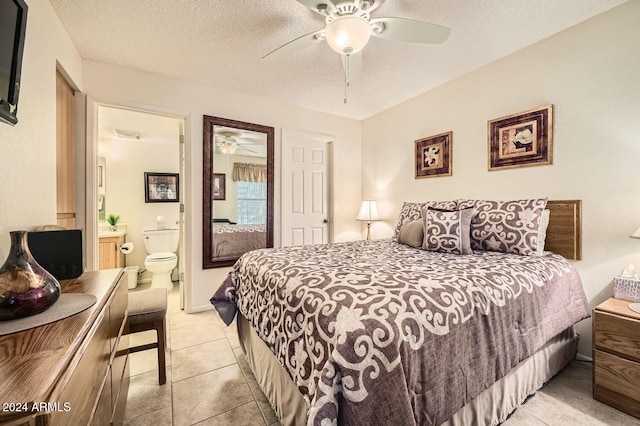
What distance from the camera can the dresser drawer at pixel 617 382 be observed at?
1421 mm

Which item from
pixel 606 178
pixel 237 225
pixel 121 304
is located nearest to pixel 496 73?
pixel 606 178

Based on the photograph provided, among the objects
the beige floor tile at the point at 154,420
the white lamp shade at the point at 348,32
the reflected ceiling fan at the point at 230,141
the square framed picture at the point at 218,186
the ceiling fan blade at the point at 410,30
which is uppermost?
the ceiling fan blade at the point at 410,30

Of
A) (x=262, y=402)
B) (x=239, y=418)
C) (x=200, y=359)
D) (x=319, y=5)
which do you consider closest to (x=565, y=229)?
(x=319, y=5)

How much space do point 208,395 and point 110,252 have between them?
301 cm

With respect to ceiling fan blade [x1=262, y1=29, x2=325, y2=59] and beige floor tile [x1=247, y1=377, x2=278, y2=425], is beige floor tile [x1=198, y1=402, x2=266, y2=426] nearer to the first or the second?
beige floor tile [x1=247, y1=377, x2=278, y2=425]

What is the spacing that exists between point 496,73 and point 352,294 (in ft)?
8.60

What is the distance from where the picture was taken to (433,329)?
0.97m

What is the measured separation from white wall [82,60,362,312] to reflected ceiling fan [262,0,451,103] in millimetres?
1538

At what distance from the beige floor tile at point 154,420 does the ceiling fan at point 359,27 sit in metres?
2.32

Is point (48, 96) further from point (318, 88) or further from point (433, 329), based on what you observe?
point (433, 329)

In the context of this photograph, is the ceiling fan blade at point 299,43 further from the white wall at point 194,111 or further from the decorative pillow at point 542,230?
the decorative pillow at point 542,230

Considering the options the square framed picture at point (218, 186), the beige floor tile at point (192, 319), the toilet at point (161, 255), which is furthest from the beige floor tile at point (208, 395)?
the toilet at point (161, 255)

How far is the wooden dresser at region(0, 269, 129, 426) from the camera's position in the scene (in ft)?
1.54

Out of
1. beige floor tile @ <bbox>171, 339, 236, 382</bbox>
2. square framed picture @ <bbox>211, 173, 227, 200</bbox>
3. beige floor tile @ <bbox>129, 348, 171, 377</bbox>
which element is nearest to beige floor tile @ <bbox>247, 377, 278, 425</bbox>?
beige floor tile @ <bbox>171, 339, 236, 382</bbox>
